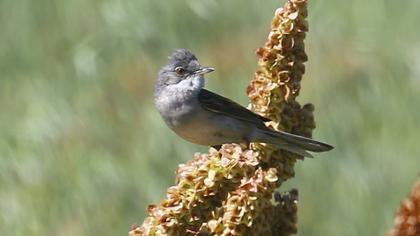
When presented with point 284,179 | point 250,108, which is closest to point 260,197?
point 284,179

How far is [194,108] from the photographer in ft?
25.4

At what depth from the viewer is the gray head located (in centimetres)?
784

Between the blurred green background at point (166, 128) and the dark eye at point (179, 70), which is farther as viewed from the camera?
the blurred green background at point (166, 128)

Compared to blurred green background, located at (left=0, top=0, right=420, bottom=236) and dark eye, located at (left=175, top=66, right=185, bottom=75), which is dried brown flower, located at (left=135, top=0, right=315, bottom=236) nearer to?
dark eye, located at (left=175, top=66, right=185, bottom=75)

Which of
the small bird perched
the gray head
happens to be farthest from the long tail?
the gray head

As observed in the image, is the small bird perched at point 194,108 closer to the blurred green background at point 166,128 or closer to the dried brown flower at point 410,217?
the blurred green background at point 166,128

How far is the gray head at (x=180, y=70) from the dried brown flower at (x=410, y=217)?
12.2ft

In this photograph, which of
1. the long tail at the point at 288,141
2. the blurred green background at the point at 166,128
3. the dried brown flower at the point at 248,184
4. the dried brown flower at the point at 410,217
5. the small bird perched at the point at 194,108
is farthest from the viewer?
the blurred green background at the point at 166,128

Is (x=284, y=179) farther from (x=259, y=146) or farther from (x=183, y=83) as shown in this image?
(x=183, y=83)

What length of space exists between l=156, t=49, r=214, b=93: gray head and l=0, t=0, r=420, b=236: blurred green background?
1.91 metres

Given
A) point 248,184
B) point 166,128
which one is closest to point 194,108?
point 166,128

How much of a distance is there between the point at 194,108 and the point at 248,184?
3019mm

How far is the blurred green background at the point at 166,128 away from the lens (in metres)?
9.70

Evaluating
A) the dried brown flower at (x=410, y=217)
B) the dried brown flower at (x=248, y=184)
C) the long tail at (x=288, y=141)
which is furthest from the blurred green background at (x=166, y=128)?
the dried brown flower at (x=410, y=217)
